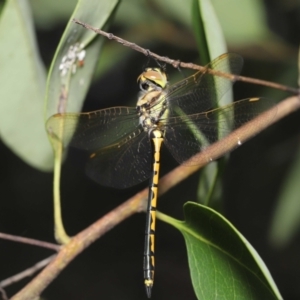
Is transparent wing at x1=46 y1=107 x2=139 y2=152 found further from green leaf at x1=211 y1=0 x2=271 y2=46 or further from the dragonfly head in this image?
green leaf at x1=211 y1=0 x2=271 y2=46

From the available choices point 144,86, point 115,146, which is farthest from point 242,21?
point 115,146

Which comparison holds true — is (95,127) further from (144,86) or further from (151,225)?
(151,225)

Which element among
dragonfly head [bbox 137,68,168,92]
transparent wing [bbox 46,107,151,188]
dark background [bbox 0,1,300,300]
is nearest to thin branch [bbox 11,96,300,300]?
transparent wing [bbox 46,107,151,188]

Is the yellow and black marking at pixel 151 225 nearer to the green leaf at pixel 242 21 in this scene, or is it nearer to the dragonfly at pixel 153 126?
the dragonfly at pixel 153 126

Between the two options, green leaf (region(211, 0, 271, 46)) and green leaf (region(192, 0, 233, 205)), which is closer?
green leaf (region(192, 0, 233, 205))

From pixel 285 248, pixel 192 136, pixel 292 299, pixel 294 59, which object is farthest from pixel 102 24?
pixel 292 299

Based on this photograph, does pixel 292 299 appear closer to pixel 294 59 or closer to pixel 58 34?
pixel 294 59
